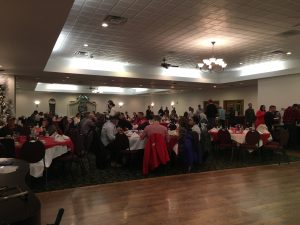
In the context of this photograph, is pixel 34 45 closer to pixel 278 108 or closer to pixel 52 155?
pixel 52 155

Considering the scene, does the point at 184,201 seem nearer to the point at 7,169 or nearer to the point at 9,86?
the point at 7,169

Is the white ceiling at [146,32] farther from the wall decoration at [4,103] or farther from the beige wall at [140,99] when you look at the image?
the beige wall at [140,99]

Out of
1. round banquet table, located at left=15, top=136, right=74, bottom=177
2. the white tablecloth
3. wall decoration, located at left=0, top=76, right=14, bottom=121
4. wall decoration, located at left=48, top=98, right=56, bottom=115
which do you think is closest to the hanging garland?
wall decoration, located at left=0, top=76, right=14, bottom=121

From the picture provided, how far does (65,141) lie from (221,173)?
330 cm

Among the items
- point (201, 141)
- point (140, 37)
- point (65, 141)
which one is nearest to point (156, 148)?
point (201, 141)

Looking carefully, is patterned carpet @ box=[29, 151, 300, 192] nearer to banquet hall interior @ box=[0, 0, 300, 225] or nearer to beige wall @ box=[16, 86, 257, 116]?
banquet hall interior @ box=[0, 0, 300, 225]

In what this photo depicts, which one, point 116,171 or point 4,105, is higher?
point 4,105

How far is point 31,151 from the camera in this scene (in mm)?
4590

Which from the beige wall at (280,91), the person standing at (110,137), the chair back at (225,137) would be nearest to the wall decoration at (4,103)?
the person standing at (110,137)

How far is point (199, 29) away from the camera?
684 cm

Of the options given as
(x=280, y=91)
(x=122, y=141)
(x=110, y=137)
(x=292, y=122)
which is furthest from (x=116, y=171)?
(x=280, y=91)

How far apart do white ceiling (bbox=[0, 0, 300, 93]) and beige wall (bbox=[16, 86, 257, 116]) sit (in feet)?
17.2

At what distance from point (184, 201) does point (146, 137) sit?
79.0 inches

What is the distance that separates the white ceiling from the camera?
5.15 meters
